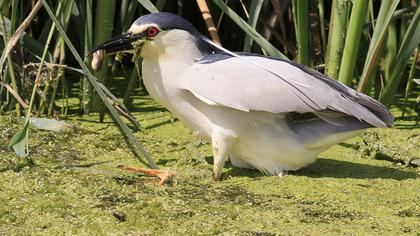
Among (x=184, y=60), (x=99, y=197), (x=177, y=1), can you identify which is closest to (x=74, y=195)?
(x=99, y=197)

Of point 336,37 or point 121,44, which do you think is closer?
point 121,44

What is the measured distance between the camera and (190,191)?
3.53m

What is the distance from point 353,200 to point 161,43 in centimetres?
99

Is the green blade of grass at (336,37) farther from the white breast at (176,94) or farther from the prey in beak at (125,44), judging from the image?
the prey in beak at (125,44)

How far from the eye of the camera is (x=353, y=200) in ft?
11.6

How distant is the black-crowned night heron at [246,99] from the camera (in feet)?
12.1

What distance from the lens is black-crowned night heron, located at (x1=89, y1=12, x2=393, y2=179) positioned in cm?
370

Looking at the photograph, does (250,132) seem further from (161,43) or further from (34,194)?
(34,194)

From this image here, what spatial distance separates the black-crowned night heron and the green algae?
0.14 meters

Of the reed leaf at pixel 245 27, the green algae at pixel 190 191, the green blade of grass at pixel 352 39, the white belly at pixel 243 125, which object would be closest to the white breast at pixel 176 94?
the white belly at pixel 243 125

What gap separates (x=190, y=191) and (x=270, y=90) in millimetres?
523

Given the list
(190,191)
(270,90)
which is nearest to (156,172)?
(190,191)

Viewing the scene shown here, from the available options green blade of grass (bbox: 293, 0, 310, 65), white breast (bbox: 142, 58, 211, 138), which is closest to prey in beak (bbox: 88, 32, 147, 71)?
white breast (bbox: 142, 58, 211, 138)

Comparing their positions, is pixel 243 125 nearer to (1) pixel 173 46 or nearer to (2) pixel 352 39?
(1) pixel 173 46
